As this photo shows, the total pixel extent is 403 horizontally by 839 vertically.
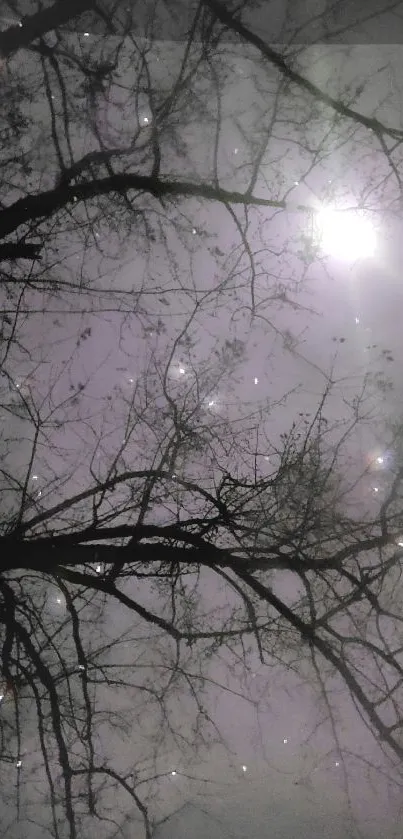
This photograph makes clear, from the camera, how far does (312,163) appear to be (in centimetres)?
508

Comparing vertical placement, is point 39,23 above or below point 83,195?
above

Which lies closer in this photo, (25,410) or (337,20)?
(337,20)

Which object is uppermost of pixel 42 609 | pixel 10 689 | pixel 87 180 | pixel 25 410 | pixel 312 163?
pixel 312 163

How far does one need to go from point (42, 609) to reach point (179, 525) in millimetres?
1629

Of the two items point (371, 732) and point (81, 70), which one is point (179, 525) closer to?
point (371, 732)

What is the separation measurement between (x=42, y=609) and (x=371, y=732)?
9.66 ft

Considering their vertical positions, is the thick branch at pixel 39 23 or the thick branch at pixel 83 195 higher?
the thick branch at pixel 39 23

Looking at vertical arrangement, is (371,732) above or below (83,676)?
below

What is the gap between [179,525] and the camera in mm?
4008

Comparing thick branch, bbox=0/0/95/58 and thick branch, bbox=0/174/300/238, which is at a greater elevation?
thick branch, bbox=0/0/95/58

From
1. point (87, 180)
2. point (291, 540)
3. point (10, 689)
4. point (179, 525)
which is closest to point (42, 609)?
point (10, 689)

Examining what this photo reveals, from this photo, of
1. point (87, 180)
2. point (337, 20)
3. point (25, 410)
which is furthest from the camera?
point (25, 410)

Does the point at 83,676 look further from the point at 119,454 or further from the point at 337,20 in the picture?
the point at 337,20

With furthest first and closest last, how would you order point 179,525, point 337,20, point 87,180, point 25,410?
point 25,410 → point 337,20 → point 87,180 → point 179,525
